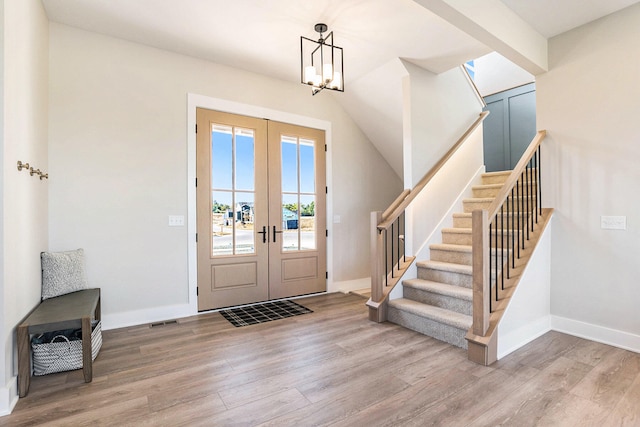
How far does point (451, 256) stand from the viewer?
3555mm

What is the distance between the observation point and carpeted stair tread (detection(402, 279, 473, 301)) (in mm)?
2947

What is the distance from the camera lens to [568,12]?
107 inches

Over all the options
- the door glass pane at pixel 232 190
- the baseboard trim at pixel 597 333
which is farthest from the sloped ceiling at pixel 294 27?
the baseboard trim at pixel 597 333

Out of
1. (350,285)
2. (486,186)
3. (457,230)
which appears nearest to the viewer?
(457,230)

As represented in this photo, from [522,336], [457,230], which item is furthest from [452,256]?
[522,336]

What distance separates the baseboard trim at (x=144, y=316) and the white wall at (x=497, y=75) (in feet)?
19.3

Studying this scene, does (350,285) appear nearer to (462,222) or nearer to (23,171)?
(462,222)

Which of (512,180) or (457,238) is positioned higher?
(512,180)

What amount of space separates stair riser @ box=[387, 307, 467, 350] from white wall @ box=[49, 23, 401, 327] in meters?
2.34

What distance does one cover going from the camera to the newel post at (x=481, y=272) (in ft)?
7.87

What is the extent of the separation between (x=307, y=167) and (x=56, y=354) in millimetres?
3270

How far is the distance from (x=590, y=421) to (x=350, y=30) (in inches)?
136

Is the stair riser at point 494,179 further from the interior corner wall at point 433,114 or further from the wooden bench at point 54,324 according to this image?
the wooden bench at point 54,324

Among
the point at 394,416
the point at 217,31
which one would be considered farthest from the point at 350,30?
the point at 394,416
